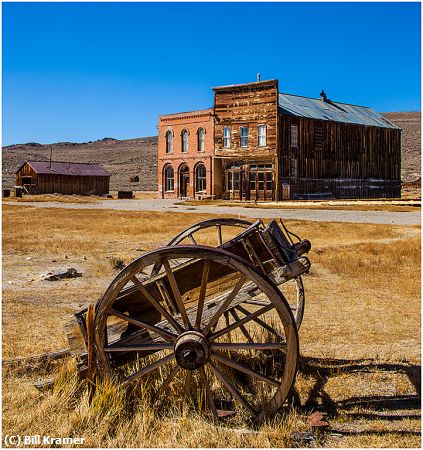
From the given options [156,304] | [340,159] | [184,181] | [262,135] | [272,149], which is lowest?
[156,304]

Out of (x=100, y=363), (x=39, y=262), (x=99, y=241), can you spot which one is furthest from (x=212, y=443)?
(x=99, y=241)

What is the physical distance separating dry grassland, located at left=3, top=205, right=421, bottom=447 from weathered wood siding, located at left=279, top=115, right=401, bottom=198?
77.2ft

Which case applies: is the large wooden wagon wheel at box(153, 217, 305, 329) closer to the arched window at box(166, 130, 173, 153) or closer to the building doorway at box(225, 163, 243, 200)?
the building doorway at box(225, 163, 243, 200)

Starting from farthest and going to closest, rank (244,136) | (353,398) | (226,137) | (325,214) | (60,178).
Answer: (60,178) → (226,137) → (244,136) → (325,214) → (353,398)

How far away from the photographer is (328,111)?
40.1m

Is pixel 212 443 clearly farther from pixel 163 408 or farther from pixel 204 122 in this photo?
pixel 204 122

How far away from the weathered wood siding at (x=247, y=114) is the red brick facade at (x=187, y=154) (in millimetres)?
873

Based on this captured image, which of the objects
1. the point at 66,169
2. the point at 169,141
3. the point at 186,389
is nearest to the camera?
the point at 186,389

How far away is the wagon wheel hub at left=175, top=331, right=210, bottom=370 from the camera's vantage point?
156 inches

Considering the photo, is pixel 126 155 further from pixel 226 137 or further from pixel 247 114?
pixel 247 114

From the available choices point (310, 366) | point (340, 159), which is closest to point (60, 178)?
point (340, 159)

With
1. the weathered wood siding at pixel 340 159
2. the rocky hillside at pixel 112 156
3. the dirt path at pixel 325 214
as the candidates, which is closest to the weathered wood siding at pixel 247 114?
the weathered wood siding at pixel 340 159

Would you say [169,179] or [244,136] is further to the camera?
[169,179]

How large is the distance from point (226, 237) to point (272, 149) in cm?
2040
